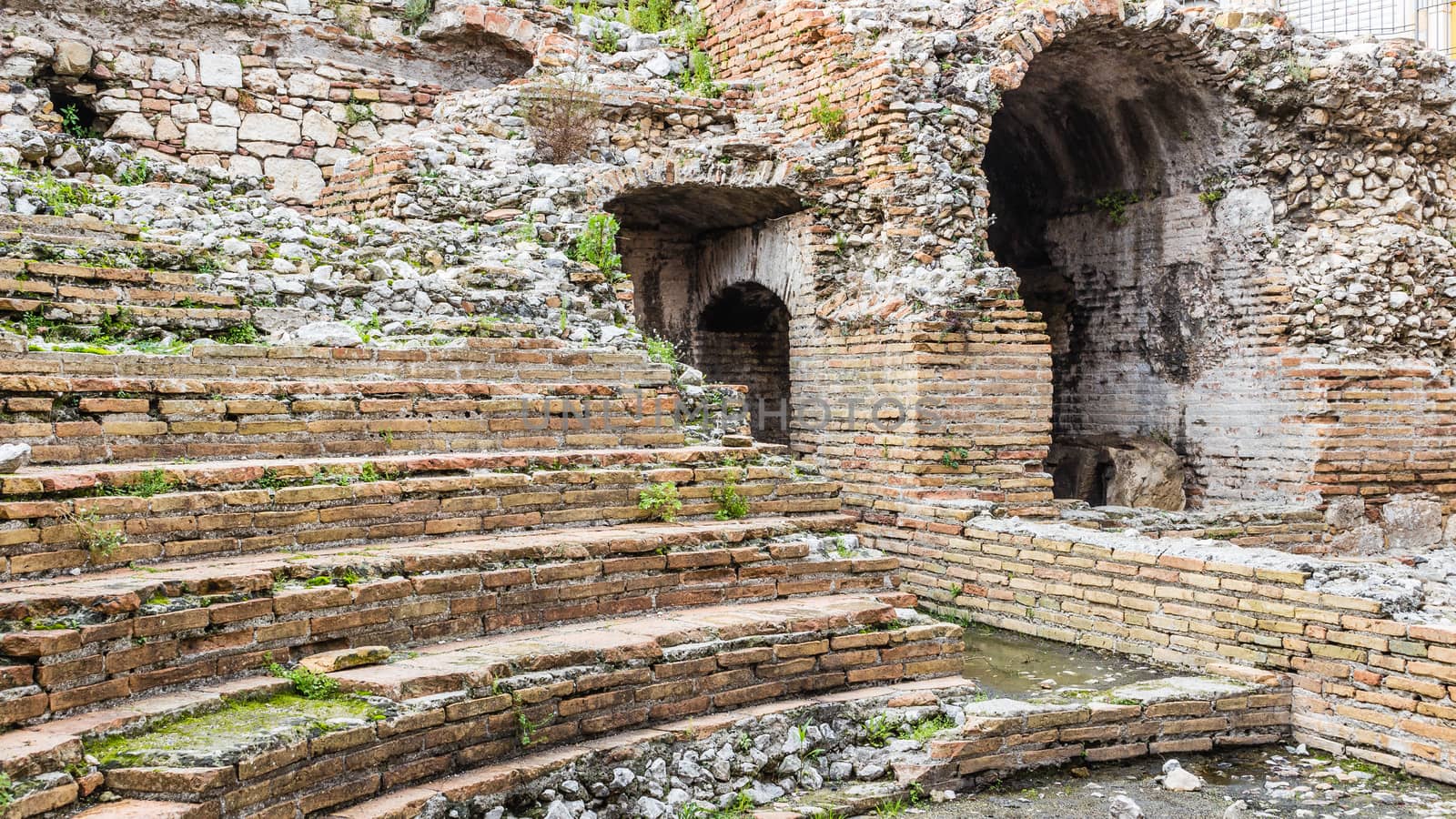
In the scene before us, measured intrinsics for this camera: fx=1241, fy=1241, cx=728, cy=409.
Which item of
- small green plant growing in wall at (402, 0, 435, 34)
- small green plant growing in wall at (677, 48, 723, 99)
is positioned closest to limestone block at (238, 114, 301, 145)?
small green plant growing in wall at (402, 0, 435, 34)

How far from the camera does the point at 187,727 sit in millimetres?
3264

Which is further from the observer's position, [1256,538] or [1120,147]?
[1120,147]

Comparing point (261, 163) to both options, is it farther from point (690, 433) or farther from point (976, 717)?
point (976, 717)

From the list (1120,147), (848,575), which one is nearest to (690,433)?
(848,575)

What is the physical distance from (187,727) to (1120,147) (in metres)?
8.98

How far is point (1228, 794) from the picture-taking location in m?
4.63

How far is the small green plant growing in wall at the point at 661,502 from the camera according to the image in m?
5.37

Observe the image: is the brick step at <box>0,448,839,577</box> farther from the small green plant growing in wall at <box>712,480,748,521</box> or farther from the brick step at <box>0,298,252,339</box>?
the brick step at <box>0,298,252,339</box>

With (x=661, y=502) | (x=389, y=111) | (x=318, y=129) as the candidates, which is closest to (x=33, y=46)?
(x=318, y=129)

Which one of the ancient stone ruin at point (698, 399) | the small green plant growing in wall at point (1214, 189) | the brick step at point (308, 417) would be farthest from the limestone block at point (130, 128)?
the small green plant growing in wall at point (1214, 189)

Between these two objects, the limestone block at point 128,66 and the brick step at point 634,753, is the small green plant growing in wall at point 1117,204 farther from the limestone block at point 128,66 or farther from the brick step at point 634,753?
the limestone block at point 128,66

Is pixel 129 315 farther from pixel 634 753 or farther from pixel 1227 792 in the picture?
pixel 1227 792

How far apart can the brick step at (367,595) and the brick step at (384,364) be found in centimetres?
139

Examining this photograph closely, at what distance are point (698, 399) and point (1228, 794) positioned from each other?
3.39m
